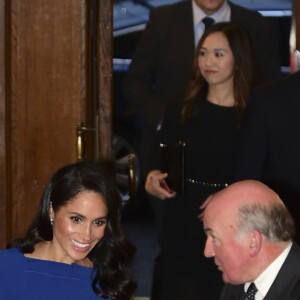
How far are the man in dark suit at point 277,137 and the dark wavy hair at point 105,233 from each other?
0.73 metres

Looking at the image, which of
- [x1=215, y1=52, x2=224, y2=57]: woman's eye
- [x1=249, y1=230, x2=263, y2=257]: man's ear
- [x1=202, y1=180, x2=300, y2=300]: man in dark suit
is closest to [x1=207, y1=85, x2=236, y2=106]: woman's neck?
[x1=215, y1=52, x2=224, y2=57]: woman's eye

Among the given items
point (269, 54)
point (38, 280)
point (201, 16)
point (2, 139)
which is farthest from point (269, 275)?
point (201, 16)

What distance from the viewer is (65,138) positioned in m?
4.67

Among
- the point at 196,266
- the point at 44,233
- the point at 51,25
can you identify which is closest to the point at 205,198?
the point at 196,266

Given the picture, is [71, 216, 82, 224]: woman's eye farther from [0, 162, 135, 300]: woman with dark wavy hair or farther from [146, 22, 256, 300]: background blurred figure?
[146, 22, 256, 300]: background blurred figure

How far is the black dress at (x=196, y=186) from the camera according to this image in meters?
4.92

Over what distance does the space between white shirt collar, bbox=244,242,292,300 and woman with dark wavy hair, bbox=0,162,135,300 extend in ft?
2.43

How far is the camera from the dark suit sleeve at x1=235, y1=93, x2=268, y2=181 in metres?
4.27

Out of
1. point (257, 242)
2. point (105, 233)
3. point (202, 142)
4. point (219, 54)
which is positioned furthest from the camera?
point (219, 54)

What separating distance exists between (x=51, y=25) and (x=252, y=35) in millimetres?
1338

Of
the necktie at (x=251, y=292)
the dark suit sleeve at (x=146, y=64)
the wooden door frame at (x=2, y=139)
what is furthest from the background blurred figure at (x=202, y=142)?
the necktie at (x=251, y=292)

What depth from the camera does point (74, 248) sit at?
3656mm

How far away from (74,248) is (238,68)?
1.67 metres

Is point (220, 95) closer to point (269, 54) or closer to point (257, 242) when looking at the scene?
point (269, 54)
